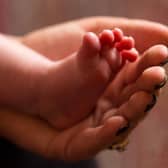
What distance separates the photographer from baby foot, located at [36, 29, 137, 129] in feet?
1.81

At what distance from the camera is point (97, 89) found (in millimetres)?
577

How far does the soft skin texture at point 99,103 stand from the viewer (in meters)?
0.53

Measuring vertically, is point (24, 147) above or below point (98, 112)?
below

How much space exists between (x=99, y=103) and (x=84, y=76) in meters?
0.04

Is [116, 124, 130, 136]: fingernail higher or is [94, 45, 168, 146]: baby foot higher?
[94, 45, 168, 146]: baby foot

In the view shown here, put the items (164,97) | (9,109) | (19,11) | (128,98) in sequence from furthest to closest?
(19,11) < (164,97) < (9,109) < (128,98)

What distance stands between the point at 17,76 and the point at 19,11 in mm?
330

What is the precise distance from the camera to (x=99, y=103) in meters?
0.58

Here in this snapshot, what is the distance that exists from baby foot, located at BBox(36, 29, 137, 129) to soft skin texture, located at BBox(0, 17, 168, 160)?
1 cm

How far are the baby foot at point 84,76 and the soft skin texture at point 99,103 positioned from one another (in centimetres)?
1

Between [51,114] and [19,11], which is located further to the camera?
[19,11]

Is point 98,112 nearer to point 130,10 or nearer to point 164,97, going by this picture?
point 164,97

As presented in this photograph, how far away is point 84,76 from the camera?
0.56 metres

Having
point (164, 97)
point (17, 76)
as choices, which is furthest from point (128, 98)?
point (164, 97)
